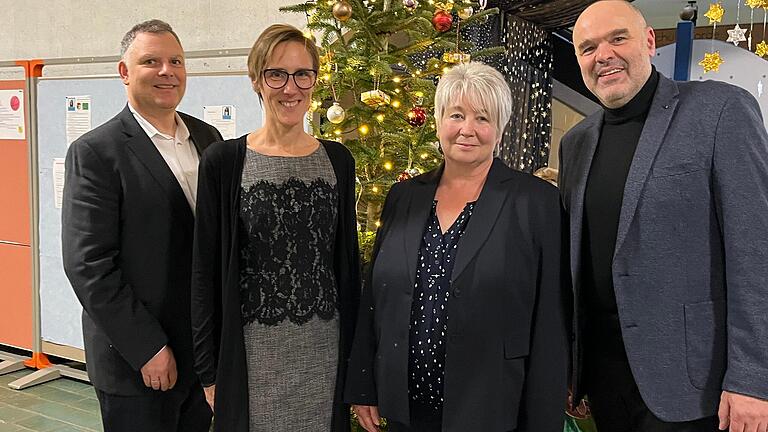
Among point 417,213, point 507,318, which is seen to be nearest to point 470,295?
point 507,318

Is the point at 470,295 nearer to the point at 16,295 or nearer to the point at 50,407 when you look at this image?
the point at 50,407

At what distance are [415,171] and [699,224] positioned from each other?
1232mm

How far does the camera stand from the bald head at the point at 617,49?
1.84 m

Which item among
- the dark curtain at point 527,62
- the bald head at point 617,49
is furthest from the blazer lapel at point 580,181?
the dark curtain at point 527,62

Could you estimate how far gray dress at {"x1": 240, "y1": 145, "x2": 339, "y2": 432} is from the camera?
1.94 meters

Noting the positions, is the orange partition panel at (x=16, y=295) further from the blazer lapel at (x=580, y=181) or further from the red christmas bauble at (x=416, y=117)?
the blazer lapel at (x=580, y=181)

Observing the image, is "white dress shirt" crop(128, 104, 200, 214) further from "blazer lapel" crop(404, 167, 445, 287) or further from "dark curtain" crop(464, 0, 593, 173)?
"dark curtain" crop(464, 0, 593, 173)

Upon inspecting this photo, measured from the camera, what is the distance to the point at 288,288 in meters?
1.95

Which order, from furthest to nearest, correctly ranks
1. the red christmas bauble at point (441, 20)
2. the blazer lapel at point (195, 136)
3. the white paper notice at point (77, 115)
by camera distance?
the white paper notice at point (77, 115) → the red christmas bauble at point (441, 20) → the blazer lapel at point (195, 136)

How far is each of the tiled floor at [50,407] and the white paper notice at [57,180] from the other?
128 cm

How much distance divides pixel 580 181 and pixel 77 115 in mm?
3921

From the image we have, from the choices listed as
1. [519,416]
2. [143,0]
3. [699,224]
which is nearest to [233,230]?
[519,416]

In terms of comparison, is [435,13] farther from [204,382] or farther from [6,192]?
[6,192]

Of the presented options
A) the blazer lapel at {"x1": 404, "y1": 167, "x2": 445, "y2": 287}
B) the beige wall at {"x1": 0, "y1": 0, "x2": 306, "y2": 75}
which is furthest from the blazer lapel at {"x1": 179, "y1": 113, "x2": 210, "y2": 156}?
the beige wall at {"x1": 0, "y1": 0, "x2": 306, "y2": 75}
